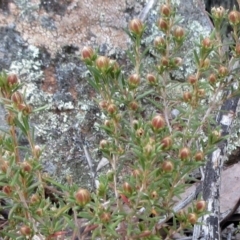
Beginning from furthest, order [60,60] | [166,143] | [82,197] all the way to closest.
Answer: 1. [60,60]
2. [166,143]
3. [82,197]

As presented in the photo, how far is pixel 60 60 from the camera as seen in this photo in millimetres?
2143

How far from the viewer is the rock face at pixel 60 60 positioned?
82.9 inches

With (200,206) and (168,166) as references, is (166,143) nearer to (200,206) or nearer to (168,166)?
(168,166)

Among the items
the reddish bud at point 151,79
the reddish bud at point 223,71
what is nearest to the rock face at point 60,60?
the reddish bud at point 151,79

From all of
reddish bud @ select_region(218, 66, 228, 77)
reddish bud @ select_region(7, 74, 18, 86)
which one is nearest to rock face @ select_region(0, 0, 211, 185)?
reddish bud @ select_region(218, 66, 228, 77)

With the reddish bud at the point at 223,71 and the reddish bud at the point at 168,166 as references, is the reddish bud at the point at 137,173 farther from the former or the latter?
the reddish bud at the point at 223,71

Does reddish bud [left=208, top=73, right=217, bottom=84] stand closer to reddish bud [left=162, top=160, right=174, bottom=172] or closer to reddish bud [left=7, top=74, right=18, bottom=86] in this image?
reddish bud [left=162, top=160, right=174, bottom=172]

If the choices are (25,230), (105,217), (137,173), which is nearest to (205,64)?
(137,173)

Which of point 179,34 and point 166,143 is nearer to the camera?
point 166,143

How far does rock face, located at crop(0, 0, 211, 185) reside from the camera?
2.11 m

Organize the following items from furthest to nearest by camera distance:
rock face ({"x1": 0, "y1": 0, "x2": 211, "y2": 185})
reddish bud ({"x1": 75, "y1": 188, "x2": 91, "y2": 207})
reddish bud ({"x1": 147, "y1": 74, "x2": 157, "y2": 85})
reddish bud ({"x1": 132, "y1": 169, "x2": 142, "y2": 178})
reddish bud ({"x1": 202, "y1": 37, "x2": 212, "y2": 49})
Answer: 1. rock face ({"x1": 0, "y1": 0, "x2": 211, "y2": 185})
2. reddish bud ({"x1": 147, "y1": 74, "x2": 157, "y2": 85})
3. reddish bud ({"x1": 202, "y1": 37, "x2": 212, "y2": 49})
4. reddish bud ({"x1": 132, "y1": 169, "x2": 142, "y2": 178})
5. reddish bud ({"x1": 75, "y1": 188, "x2": 91, "y2": 207})

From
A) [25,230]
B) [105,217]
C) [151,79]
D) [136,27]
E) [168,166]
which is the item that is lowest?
[25,230]

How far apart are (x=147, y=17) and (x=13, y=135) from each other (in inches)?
43.8

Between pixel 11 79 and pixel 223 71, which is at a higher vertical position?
pixel 223 71
